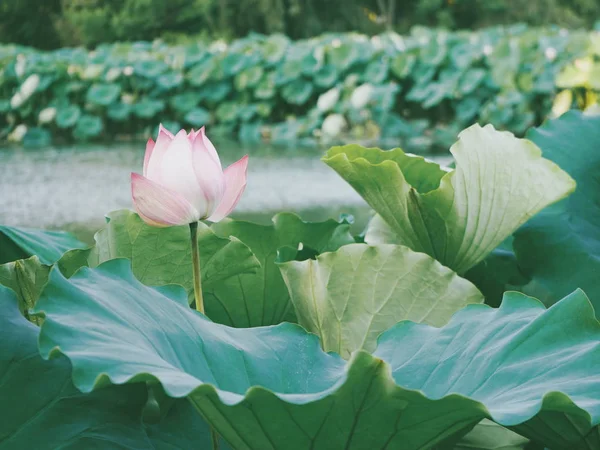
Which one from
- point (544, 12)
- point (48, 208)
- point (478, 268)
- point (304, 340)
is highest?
point (304, 340)

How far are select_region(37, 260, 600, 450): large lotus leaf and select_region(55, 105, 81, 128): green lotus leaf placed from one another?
6.36 m

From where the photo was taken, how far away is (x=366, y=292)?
24.7 inches

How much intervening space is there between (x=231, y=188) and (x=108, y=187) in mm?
3552

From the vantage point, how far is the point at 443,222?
0.75 metres

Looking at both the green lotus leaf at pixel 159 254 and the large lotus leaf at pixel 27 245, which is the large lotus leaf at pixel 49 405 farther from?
the large lotus leaf at pixel 27 245

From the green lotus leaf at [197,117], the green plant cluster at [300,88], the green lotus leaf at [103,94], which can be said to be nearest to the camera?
the green plant cluster at [300,88]

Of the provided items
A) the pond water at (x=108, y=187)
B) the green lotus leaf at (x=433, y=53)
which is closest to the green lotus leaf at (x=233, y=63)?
the pond water at (x=108, y=187)

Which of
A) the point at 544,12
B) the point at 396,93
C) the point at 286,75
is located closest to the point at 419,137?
the point at 396,93

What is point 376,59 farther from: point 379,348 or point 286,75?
point 379,348

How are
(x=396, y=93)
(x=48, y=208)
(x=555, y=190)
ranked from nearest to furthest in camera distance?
(x=555, y=190) < (x=48, y=208) < (x=396, y=93)

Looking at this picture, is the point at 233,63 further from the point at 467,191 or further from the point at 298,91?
the point at 467,191

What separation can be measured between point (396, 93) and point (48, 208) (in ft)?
11.6

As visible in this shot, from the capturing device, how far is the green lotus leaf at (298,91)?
6.67 metres

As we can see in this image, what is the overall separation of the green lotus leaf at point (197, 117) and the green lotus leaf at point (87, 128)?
70cm
